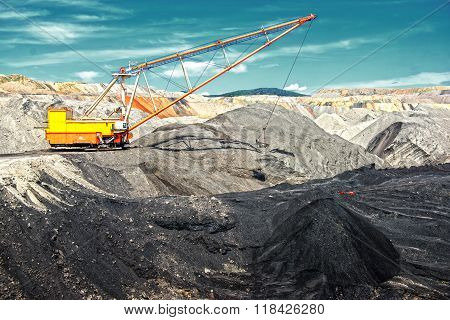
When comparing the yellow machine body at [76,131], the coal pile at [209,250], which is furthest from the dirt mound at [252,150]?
the coal pile at [209,250]

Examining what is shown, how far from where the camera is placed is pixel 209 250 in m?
10.8

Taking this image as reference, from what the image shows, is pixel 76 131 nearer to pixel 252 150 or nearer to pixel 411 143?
pixel 252 150

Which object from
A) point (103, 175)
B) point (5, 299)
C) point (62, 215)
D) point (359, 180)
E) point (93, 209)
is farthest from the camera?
point (359, 180)

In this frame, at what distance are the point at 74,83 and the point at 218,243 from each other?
63.1 m

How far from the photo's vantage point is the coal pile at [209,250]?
8.88 m

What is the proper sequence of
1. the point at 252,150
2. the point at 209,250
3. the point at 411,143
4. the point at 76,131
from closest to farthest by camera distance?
the point at 209,250 < the point at 76,131 < the point at 252,150 < the point at 411,143

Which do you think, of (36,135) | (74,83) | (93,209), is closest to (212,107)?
(74,83)

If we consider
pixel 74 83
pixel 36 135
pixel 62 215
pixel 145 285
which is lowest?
pixel 145 285

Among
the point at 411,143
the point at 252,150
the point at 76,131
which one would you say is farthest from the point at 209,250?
the point at 411,143

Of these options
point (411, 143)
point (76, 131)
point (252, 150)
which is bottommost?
point (252, 150)

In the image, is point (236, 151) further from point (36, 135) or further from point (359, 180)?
point (36, 135)

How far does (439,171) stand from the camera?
2153cm

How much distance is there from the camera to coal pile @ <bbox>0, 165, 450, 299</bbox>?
8883 millimetres

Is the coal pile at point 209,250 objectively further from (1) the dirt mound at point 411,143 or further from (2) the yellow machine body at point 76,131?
(1) the dirt mound at point 411,143
